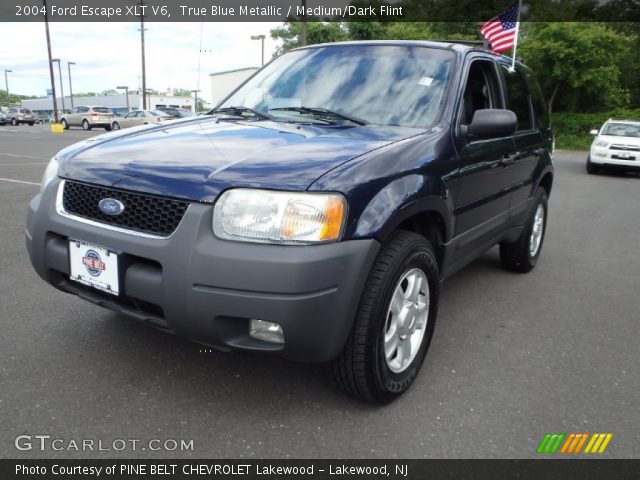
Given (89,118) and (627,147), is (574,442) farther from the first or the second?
(89,118)

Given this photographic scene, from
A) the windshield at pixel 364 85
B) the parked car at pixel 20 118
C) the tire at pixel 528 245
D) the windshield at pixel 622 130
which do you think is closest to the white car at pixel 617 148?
the windshield at pixel 622 130

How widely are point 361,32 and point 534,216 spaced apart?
29.5m

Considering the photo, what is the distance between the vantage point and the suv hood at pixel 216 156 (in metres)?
2.02

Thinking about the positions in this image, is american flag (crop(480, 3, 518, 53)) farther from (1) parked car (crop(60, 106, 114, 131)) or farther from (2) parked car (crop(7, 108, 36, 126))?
(2) parked car (crop(7, 108, 36, 126))

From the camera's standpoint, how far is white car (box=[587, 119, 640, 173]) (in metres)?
13.5

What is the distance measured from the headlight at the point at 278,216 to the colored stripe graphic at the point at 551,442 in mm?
1277

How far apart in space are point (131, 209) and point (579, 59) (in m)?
27.9

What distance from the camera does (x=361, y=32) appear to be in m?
31.3

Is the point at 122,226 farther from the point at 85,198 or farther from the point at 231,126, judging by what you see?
the point at 231,126

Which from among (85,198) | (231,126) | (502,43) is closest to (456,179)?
(231,126)

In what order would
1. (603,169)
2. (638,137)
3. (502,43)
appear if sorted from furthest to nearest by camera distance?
(603,169)
(638,137)
(502,43)

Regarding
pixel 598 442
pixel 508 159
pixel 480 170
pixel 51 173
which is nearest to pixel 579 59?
pixel 508 159

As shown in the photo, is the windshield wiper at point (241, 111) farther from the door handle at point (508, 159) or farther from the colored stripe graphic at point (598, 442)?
the colored stripe graphic at point (598, 442)
